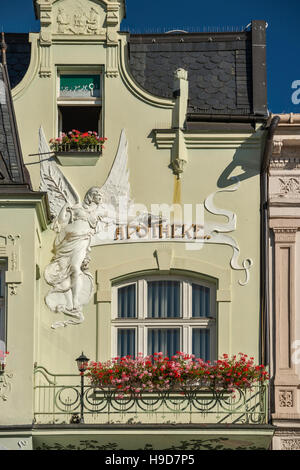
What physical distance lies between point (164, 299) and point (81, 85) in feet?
14.0

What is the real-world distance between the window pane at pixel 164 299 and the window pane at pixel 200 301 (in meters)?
0.29

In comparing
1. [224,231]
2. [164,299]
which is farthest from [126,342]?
[224,231]

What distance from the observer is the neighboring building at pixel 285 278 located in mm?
26766

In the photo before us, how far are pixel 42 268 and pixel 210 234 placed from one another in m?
3.05

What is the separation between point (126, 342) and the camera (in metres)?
27.5


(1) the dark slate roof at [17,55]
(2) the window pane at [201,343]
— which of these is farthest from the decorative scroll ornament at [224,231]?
(1) the dark slate roof at [17,55]

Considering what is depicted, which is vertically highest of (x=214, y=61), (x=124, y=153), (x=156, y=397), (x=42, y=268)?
(x=214, y=61)

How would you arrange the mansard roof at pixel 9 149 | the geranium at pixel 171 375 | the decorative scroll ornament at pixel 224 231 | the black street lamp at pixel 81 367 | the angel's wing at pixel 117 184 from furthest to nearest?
the angel's wing at pixel 117 184 < the decorative scroll ornament at pixel 224 231 < the mansard roof at pixel 9 149 < the geranium at pixel 171 375 < the black street lamp at pixel 81 367

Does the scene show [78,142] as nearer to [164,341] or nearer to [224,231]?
[224,231]

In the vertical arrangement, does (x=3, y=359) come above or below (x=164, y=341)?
below

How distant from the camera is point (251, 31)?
2905 cm

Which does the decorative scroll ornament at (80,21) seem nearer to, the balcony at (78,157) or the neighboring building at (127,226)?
the neighboring building at (127,226)

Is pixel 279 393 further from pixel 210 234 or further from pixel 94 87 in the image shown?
pixel 94 87

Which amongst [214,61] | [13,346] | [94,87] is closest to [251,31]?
[214,61]
